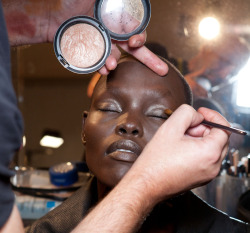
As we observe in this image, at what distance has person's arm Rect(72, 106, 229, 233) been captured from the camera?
0.81 metres

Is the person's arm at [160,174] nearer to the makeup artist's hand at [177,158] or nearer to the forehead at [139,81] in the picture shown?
the makeup artist's hand at [177,158]

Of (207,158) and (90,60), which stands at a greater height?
(90,60)

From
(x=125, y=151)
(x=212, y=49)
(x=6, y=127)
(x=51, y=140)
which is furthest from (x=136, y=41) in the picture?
(x=51, y=140)

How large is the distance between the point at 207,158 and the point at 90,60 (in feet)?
1.71

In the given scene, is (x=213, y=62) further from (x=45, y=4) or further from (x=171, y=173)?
(x=171, y=173)

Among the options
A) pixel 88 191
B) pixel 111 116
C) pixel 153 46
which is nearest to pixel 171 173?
pixel 111 116

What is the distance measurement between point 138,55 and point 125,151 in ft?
1.10

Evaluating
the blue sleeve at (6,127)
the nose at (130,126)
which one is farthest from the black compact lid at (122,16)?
the blue sleeve at (6,127)

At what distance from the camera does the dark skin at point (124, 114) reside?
3.81 feet

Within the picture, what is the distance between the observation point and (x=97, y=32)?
3.79 ft

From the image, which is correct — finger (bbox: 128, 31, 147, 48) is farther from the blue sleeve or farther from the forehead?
the blue sleeve

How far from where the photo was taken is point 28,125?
3.44 meters

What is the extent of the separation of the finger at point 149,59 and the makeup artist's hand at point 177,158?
400 millimetres

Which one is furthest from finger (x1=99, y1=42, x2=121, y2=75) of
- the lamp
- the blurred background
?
the lamp
